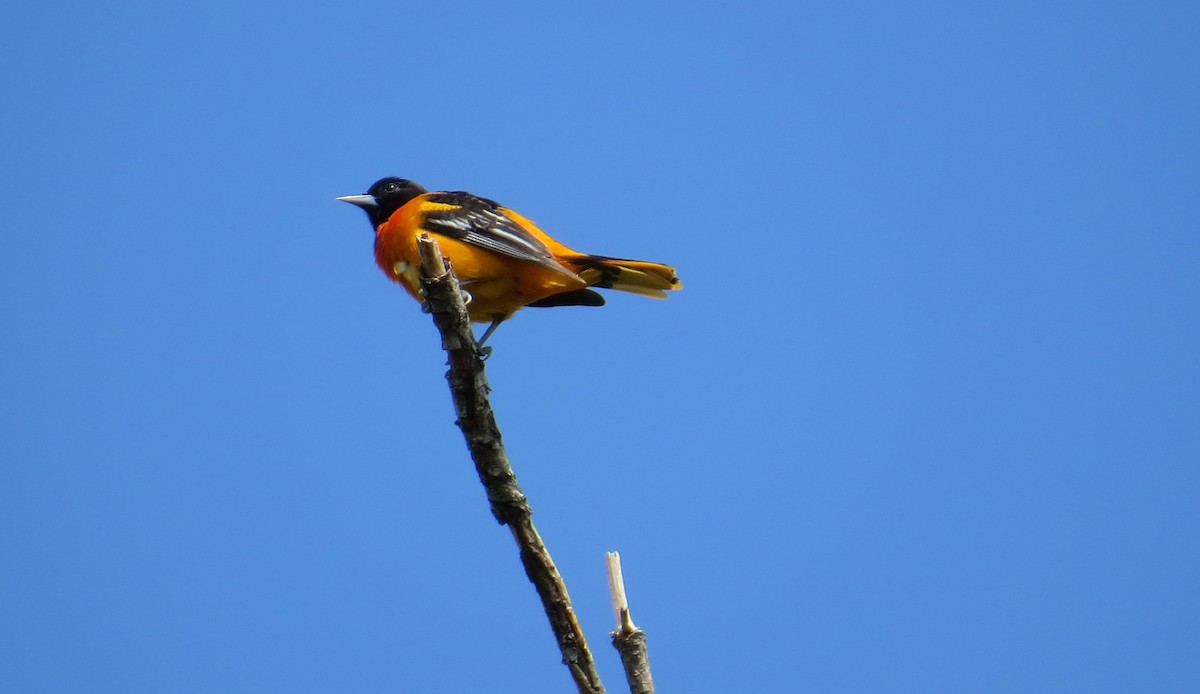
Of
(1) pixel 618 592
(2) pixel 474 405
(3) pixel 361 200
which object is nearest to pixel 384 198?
(3) pixel 361 200

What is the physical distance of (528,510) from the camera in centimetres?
380

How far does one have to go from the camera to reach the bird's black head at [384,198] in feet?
22.7

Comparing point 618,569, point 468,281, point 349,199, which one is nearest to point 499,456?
point 618,569

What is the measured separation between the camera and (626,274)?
5867 mm

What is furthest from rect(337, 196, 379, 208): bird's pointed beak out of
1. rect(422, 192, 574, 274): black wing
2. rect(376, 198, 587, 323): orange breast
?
rect(422, 192, 574, 274): black wing

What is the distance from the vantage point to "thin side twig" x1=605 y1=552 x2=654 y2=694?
3297mm

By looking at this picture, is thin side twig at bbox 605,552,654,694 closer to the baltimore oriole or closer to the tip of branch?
the tip of branch

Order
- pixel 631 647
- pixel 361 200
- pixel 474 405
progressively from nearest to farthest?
pixel 631 647 → pixel 474 405 → pixel 361 200

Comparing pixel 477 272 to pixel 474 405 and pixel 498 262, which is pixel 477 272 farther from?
pixel 474 405

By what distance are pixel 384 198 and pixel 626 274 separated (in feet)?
6.57

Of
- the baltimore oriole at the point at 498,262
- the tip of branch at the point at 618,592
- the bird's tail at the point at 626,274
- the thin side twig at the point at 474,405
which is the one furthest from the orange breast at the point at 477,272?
the tip of branch at the point at 618,592

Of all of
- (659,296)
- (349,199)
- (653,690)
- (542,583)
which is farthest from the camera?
(349,199)

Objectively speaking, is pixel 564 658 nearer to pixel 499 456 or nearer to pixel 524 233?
pixel 499 456

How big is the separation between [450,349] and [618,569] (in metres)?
1.10
